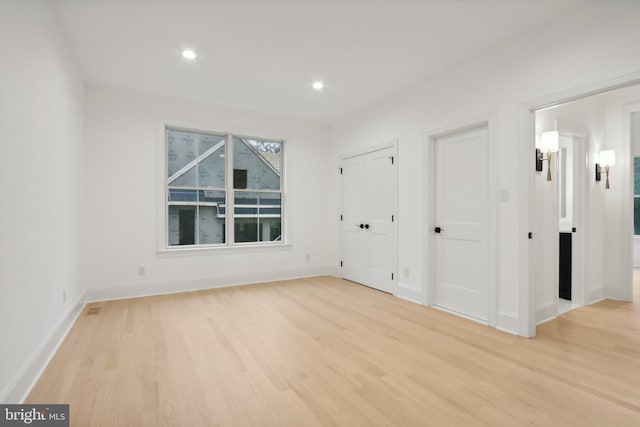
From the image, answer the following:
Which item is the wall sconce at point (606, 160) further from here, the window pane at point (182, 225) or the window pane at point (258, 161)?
the window pane at point (182, 225)

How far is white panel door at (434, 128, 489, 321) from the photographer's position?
3260 millimetres

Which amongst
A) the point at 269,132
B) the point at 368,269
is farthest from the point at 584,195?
the point at 269,132

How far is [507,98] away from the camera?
2.98 m

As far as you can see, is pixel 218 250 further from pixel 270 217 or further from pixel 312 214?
pixel 312 214

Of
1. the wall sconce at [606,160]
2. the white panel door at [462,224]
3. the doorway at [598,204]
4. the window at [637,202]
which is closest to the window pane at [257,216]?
the white panel door at [462,224]

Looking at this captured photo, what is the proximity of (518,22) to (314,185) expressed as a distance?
3.70 m

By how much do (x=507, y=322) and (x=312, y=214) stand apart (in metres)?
3.49

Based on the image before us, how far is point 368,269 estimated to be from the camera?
4.86 metres

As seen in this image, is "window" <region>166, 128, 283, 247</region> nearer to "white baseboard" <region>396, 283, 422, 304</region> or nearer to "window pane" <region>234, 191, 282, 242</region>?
"window pane" <region>234, 191, 282, 242</region>

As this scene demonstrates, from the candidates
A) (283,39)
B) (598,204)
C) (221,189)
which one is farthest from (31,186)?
(598,204)

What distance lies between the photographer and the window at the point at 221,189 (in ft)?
15.4

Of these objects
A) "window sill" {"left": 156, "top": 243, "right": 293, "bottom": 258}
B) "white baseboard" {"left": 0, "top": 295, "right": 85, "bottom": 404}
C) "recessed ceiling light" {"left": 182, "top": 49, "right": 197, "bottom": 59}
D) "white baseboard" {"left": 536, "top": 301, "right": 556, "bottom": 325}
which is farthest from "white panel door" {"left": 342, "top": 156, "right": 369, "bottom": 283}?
"white baseboard" {"left": 0, "top": 295, "right": 85, "bottom": 404}

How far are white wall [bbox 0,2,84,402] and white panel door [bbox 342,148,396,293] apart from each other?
12.3 ft

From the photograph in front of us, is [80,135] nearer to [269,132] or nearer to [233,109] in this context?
[233,109]
